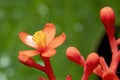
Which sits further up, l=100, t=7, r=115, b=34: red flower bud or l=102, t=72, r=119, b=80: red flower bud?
l=100, t=7, r=115, b=34: red flower bud

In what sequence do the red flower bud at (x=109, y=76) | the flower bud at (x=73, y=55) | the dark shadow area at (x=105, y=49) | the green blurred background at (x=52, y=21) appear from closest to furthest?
the red flower bud at (x=109, y=76)
the flower bud at (x=73, y=55)
the dark shadow area at (x=105, y=49)
the green blurred background at (x=52, y=21)

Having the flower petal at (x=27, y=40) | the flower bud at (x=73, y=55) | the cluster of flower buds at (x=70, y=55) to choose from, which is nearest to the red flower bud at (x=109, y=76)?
the cluster of flower buds at (x=70, y=55)

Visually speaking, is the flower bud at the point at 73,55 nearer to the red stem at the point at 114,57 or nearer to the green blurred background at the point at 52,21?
the red stem at the point at 114,57

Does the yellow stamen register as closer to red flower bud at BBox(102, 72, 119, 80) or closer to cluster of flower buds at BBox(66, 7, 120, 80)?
cluster of flower buds at BBox(66, 7, 120, 80)

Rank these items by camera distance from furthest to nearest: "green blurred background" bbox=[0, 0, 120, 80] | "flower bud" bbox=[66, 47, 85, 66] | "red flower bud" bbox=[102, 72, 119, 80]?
"green blurred background" bbox=[0, 0, 120, 80] → "flower bud" bbox=[66, 47, 85, 66] → "red flower bud" bbox=[102, 72, 119, 80]

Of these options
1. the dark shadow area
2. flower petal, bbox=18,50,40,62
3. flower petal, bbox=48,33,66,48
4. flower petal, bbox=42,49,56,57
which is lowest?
flower petal, bbox=18,50,40,62

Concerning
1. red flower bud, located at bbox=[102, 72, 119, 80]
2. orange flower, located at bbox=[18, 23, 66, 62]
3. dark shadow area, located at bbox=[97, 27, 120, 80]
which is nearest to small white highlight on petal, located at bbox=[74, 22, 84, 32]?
dark shadow area, located at bbox=[97, 27, 120, 80]
